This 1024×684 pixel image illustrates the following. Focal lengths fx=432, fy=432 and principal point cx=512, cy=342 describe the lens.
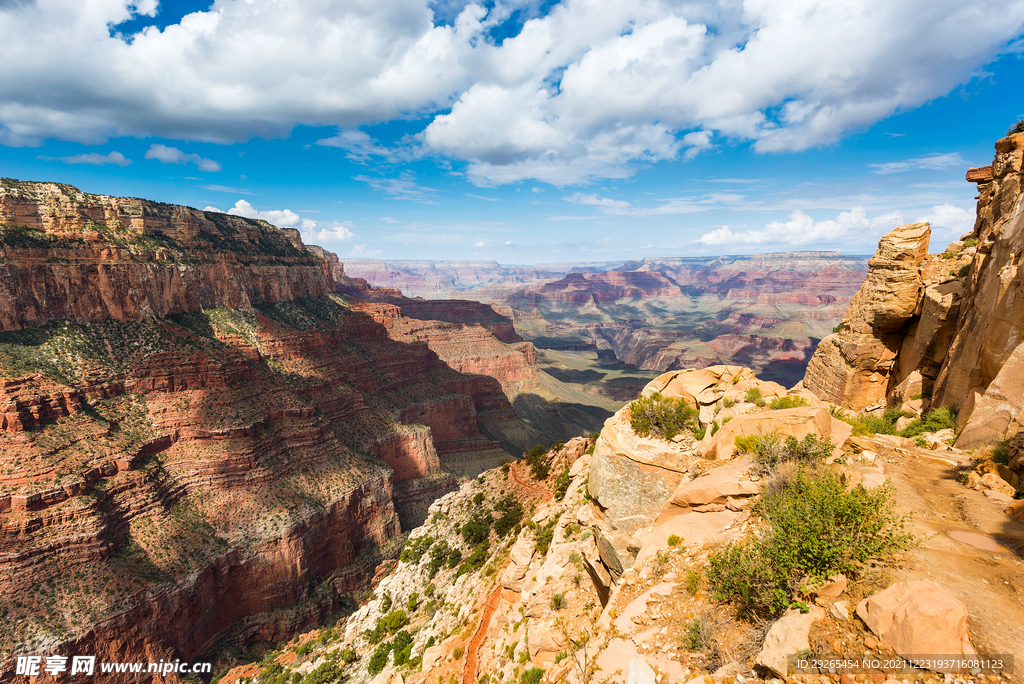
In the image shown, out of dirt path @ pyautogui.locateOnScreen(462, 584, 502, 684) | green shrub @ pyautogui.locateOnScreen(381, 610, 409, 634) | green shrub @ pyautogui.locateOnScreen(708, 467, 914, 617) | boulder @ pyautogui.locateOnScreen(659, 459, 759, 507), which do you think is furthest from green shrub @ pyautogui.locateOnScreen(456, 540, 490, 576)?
green shrub @ pyautogui.locateOnScreen(708, 467, 914, 617)

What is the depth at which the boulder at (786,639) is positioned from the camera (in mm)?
6973

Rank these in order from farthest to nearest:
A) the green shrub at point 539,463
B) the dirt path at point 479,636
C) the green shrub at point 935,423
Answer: the green shrub at point 539,463, the green shrub at point 935,423, the dirt path at point 479,636

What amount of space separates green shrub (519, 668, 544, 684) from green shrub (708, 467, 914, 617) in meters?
6.09

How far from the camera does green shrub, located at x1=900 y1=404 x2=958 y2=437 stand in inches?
677

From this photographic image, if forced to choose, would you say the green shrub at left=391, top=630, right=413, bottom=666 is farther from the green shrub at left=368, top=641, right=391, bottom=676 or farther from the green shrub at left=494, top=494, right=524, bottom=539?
the green shrub at left=494, top=494, right=524, bottom=539

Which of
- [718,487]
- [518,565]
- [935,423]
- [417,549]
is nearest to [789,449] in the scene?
[718,487]

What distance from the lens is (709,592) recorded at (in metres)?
9.11

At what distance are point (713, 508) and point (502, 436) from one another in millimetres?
90950

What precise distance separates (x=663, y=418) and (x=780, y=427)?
3387 millimetres

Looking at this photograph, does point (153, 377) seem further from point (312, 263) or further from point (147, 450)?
point (312, 263)

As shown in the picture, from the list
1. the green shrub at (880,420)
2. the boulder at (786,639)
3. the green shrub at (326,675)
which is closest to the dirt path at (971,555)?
the boulder at (786,639)

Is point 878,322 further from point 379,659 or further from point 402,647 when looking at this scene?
point 379,659

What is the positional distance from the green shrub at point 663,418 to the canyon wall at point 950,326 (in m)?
8.36

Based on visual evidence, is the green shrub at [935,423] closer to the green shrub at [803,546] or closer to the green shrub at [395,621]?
the green shrub at [803,546]
